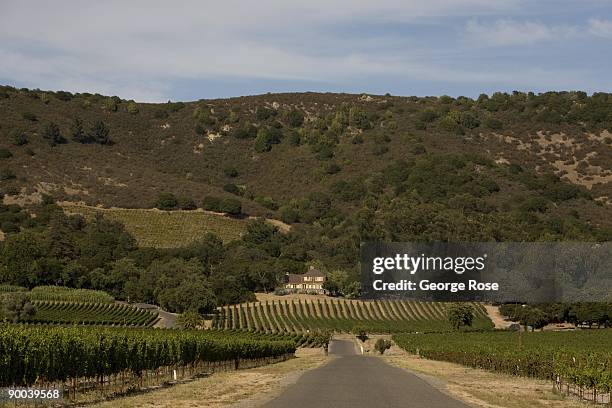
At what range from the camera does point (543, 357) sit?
57.1 m

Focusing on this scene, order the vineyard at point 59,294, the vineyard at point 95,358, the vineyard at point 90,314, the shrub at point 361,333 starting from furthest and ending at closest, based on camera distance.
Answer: the vineyard at point 59,294 < the shrub at point 361,333 < the vineyard at point 90,314 < the vineyard at point 95,358

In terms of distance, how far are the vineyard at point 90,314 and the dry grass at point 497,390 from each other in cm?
6409

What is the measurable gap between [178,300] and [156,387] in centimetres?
10287

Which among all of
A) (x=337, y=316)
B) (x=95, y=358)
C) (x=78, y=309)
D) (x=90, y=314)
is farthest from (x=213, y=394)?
(x=337, y=316)

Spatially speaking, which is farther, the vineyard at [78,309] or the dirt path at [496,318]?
the dirt path at [496,318]

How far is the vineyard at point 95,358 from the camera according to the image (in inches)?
1341

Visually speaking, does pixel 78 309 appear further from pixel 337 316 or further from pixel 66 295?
pixel 337 316

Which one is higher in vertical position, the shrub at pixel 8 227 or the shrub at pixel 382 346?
the shrub at pixel 8 227

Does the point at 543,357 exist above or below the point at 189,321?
above

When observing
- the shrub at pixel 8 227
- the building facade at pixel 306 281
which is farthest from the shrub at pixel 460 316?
the shrub at pixel 8 227

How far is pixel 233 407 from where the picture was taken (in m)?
33.5

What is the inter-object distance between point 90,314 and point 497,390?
89.1 metres

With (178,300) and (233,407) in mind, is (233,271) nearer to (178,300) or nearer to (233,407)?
(178,300)

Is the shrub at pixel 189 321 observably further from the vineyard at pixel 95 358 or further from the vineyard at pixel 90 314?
the vineyard at pixel 95 358
